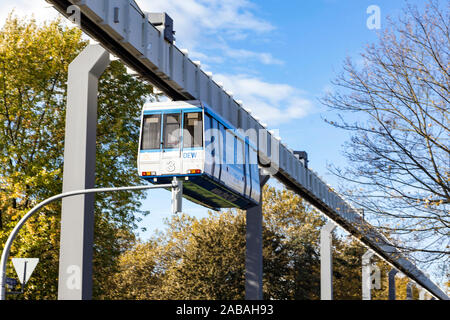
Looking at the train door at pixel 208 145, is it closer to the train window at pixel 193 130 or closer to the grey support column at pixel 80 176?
the train window at pixel 193 130

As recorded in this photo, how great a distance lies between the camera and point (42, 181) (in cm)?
2773

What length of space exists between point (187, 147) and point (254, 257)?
1250 centimetres

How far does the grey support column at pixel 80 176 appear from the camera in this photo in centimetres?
1802

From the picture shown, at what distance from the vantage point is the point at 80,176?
61.2 feet

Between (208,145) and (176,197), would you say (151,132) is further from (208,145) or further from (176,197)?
(176,197)

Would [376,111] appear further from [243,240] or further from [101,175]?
[243,240]

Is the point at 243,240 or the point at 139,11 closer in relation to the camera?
the point at 139,11

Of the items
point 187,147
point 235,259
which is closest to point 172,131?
point 187,147

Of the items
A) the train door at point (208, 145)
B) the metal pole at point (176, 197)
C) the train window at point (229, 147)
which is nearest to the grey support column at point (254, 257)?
the train window at point (229, 147)

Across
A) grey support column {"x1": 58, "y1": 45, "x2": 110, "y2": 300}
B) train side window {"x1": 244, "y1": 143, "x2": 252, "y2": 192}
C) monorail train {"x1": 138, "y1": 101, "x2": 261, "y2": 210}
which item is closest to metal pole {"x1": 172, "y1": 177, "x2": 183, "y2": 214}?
grey support column {"x1": 58, "y1": 45, "x2": 110, "y2": 300}

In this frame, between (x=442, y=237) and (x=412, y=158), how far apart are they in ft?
6.51

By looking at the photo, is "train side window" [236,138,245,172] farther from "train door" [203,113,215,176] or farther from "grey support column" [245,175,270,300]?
"grey support column" [245,175,270,300]

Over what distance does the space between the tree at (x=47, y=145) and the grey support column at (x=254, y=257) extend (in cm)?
555
